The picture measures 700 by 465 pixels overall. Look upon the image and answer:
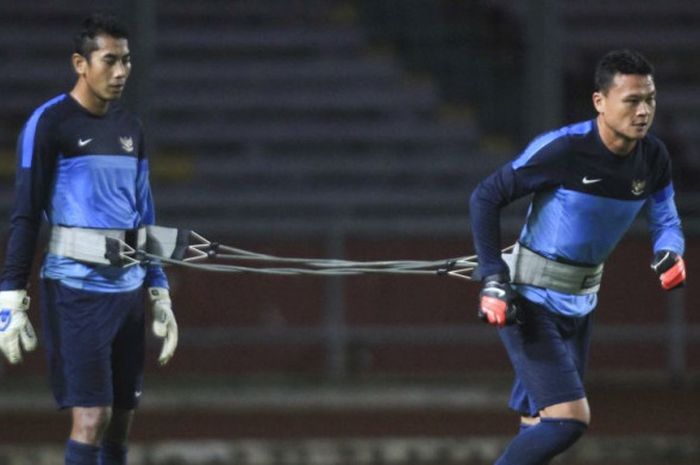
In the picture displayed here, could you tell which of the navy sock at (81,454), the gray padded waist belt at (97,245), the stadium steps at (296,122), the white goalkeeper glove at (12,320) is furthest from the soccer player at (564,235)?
the stadium steps at (296,122)

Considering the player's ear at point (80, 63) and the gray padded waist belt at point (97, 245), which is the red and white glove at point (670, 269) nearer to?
the gray padded waist belt at point (97, 245)

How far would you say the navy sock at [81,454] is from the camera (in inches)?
276

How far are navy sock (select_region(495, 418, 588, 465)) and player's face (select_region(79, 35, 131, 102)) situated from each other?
224 centimetres

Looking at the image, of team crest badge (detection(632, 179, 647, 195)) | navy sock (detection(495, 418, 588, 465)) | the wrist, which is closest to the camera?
navy sock (detection(495, 418, 588, 465))

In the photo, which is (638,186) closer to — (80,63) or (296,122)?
(80,63)

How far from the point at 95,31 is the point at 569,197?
2.10 metres

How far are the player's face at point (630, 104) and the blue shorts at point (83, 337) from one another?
2207mm

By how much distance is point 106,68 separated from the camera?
7066 mm

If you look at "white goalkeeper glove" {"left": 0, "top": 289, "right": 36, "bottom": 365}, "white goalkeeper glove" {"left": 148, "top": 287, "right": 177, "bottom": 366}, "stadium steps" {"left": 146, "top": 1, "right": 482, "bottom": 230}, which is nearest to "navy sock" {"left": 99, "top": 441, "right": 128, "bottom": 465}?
"white goalkeeper glove" {"left": 148, "top": 287, "right": 177, "bottom": 366}

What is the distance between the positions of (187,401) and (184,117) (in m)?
3.94

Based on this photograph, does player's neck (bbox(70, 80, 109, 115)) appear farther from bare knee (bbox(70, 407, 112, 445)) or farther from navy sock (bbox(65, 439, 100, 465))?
navy sock (bbox(65, 439, 100, 465))

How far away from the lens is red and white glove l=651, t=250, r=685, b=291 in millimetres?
6992

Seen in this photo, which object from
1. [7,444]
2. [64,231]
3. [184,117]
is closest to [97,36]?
[64,231]

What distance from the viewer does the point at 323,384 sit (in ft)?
47.8
